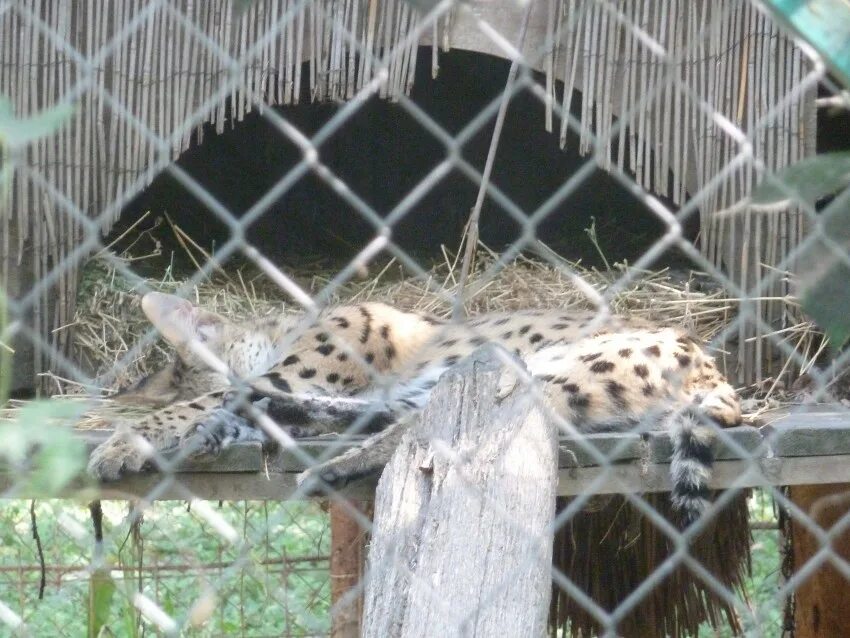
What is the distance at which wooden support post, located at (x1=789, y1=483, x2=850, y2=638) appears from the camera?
14.2ft

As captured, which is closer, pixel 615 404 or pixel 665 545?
pixel 615 404

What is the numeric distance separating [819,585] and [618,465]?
1880 mm

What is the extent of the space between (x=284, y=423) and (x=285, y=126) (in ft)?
6.41

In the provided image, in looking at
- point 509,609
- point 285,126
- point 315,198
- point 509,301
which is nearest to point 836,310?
point 285,126

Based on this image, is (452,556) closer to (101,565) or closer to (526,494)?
(526,494)

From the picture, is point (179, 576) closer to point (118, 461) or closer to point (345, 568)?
point (345, 568)

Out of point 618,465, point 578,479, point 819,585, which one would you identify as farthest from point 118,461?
point 819,585

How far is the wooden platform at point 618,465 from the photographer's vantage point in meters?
2.94

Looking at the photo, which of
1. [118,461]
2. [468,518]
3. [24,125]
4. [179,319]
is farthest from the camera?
[179,319]

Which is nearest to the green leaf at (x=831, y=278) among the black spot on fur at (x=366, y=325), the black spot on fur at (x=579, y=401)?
the black spot on fur at (x=579, y=401)

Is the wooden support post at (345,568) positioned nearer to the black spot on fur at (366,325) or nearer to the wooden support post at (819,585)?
the black spot on fur at (366,325)

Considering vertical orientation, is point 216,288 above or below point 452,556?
below

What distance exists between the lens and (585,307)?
5129 mm

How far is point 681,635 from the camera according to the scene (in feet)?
15.4
